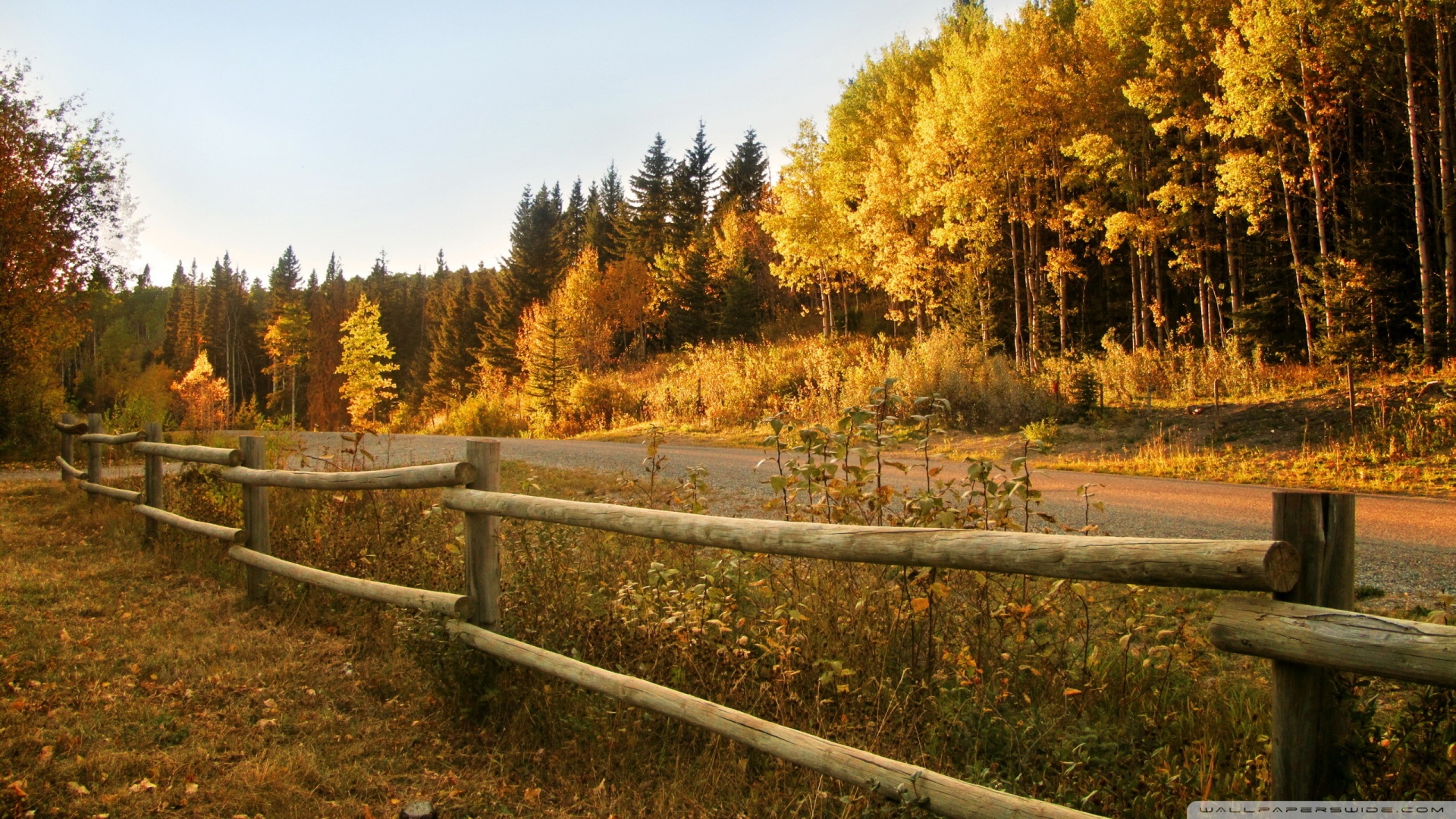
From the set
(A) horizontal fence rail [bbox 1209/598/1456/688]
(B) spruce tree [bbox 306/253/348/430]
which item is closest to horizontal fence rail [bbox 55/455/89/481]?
(A) horizontal fence rail [bbox 1209/598/1456/688]

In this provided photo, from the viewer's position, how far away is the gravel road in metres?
5.06

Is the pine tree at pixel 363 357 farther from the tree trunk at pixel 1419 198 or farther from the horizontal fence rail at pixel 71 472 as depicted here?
the tree trunk at pixel 1419 198

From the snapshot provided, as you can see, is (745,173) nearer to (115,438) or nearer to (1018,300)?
(1018,300)

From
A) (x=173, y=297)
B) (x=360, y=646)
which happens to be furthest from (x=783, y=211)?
(x=173, y=297)

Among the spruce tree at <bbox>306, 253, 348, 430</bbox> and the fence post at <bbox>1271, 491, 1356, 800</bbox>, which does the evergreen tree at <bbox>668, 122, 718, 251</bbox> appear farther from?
the fence post at <bbox>1271, 491, 1356, 800</bbox>

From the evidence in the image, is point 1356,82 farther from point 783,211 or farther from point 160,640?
point 160,640

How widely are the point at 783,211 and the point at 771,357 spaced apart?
10.9 m

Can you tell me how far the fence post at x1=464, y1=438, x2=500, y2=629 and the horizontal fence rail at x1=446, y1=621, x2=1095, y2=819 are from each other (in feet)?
0.85

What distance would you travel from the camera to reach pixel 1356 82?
16.2 m

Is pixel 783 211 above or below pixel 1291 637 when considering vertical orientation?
above

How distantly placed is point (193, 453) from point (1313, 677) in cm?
750

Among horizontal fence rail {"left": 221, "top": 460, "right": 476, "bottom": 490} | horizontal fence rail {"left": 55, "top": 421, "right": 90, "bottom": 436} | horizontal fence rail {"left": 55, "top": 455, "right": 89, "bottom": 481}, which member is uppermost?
horizontal fence rail {"left": 55, "top": 421, "right": 90, "bottom": 436}

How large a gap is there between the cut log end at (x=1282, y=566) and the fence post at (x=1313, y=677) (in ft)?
0.12

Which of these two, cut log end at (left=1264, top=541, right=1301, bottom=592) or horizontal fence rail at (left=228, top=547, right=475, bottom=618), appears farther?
horizontal fence rail at (left=228, top=547, right=475, bottom=618)
